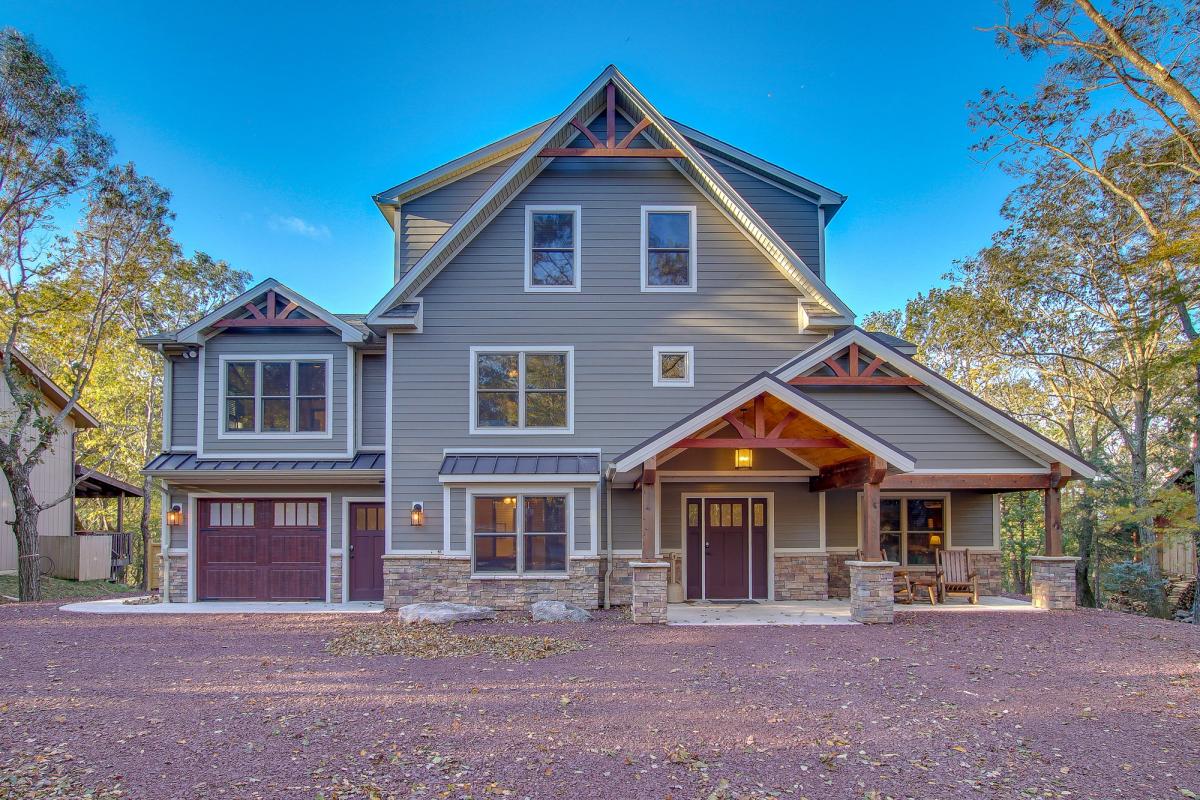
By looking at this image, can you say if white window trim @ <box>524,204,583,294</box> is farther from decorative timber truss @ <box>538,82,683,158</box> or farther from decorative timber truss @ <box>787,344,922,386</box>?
decorative timber truss @ <box>787,344,922,386</box>

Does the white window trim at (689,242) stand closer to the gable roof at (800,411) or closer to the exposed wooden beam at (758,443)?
the gable roof at (800,411)

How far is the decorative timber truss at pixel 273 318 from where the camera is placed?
12.0m

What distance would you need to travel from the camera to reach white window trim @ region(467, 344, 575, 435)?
11.6 meters

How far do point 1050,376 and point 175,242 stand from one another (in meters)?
24.8

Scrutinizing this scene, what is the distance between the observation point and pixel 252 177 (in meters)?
20.4

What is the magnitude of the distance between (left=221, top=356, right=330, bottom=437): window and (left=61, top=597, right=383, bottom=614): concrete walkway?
3.00 meters

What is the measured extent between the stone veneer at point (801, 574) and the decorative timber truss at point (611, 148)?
7.16 metres

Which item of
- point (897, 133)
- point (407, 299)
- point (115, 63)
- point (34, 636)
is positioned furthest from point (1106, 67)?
point (115, 63)

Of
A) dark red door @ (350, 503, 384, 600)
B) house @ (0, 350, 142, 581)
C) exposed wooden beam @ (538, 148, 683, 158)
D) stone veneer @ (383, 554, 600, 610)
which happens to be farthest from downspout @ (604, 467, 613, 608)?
house @ (0, 350, 142, 581)

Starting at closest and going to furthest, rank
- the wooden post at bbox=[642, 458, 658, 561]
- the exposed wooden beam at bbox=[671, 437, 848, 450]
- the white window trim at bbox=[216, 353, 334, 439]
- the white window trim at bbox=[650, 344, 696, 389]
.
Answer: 1. the exposed wooden beam at bbox=[671, 437, 848, 450]
2. the wooden post at bbox=[642, 458, 658, 561]
3. the white window trim at bbox=[650, 344, 696, 389]
4. the white window trim at bbox=[216, 353, 334, 439]

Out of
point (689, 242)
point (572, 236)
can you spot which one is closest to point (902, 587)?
point (689, 242)

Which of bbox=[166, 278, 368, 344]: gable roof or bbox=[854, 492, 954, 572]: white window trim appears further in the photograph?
bbox=[854, 492, 954, 572]: white window trim

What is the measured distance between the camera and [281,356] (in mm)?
12188

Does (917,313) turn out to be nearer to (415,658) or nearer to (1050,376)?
(1050,376)
